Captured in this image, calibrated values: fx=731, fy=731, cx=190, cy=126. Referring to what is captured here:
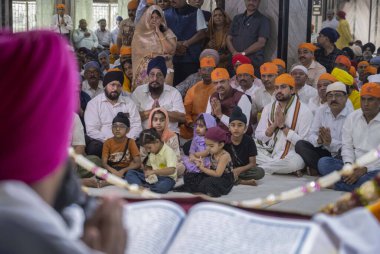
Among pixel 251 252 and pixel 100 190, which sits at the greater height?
pixel 251 252

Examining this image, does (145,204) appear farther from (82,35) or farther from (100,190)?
(82,35)

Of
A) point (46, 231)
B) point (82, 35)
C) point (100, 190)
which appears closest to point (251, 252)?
point (46, 231)

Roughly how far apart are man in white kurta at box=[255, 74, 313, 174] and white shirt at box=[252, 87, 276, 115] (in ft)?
1.70

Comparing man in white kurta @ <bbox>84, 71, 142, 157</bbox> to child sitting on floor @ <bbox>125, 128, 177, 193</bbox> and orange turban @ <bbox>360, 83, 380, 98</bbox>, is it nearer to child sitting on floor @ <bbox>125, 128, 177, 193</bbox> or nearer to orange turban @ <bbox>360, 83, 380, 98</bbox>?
child sitting on floor @ <bbox>125, 128, 177, 193</bbox>

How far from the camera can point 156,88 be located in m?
6.43

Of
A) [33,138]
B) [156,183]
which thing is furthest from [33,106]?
[156,183]

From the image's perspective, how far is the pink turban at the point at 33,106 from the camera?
0.92m

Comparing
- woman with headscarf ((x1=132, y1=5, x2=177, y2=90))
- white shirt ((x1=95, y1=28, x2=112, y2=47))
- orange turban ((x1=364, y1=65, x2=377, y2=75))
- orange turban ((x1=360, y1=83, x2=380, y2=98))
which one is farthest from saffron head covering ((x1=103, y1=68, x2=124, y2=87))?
white shirt ((x1=95, y1=28, x2=112, y2=47))

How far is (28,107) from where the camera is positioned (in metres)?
0.92

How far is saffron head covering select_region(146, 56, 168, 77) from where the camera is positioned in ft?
21.7

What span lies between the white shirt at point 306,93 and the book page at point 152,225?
5.27 metres

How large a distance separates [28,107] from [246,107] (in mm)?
5441

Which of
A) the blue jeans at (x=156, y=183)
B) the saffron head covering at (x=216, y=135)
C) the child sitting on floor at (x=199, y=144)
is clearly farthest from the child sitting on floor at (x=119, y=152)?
the saffron head covering at (x=216, y=135)

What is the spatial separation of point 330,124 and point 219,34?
2.49 meters
